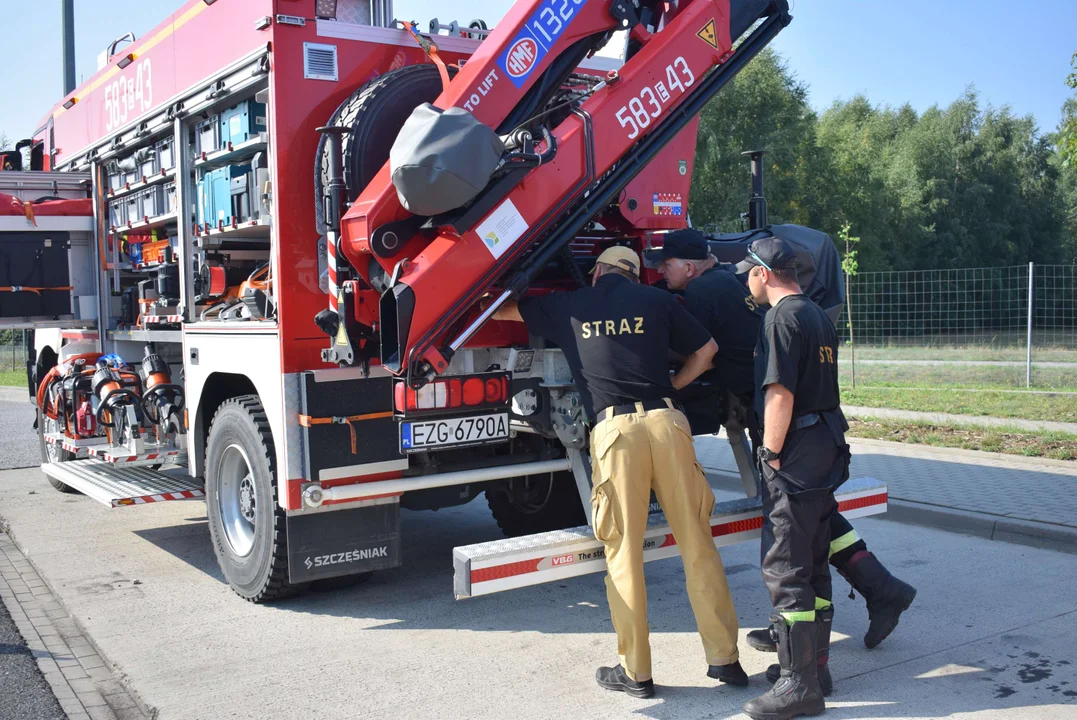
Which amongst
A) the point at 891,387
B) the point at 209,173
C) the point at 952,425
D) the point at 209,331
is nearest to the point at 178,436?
the point at 209,331

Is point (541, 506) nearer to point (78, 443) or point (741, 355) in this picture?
point (741, 355)

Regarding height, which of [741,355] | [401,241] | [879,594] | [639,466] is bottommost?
[879,594]

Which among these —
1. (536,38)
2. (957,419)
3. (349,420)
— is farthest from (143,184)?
(957,419)

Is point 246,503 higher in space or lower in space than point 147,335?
lower

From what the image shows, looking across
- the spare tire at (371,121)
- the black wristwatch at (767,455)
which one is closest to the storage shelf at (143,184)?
the spare tire at (371,121)

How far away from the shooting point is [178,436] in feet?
22.1

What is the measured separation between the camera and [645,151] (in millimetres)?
4898

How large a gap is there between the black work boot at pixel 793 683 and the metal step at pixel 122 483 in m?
3.81

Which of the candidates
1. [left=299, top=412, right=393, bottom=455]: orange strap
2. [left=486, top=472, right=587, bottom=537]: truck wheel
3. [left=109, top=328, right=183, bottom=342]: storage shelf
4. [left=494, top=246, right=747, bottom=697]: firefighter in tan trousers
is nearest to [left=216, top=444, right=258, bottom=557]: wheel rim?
[left=299, top=412, right=393, bottom=455]: orange strap

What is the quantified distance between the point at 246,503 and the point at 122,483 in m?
1.73

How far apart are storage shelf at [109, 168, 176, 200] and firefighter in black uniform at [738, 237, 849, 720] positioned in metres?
4.27

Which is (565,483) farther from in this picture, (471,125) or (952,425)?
(952,425)

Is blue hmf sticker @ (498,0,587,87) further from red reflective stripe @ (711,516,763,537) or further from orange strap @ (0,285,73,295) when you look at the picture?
orange strap @ (0,285,73,295)

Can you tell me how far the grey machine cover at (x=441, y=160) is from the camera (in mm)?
4160
